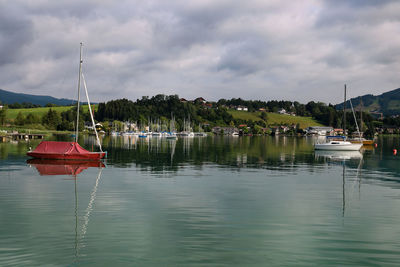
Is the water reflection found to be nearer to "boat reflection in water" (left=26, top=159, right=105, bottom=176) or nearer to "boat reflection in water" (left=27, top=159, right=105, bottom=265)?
"boat reflection in water" (left=26, top=159, right=105, bottom=176)

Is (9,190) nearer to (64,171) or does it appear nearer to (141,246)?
(64,171)

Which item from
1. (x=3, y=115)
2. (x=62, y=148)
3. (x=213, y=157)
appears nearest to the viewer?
(x=62, y=148)

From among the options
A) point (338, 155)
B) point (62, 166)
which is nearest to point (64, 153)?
point (62, 166)

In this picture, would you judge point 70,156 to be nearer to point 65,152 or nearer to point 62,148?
point 65,152

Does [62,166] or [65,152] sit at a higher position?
[65,152]

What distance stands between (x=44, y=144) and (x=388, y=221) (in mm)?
47498

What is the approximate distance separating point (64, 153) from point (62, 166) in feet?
13.5

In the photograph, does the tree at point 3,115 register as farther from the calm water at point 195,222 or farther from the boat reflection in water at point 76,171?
the calm water at point 195,222

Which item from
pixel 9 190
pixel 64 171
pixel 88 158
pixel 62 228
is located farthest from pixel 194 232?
pixel 88 158

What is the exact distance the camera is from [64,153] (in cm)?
5106

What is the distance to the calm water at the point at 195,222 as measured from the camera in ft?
48.6

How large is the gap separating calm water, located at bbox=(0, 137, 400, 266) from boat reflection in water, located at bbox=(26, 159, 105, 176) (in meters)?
4.49

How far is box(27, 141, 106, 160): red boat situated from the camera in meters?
50.9

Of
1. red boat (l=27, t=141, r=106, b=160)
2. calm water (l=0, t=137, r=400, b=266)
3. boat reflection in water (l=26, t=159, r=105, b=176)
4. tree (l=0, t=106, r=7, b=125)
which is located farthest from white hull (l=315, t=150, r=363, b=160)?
tree (l=0, t=106, r=7, b=125)
